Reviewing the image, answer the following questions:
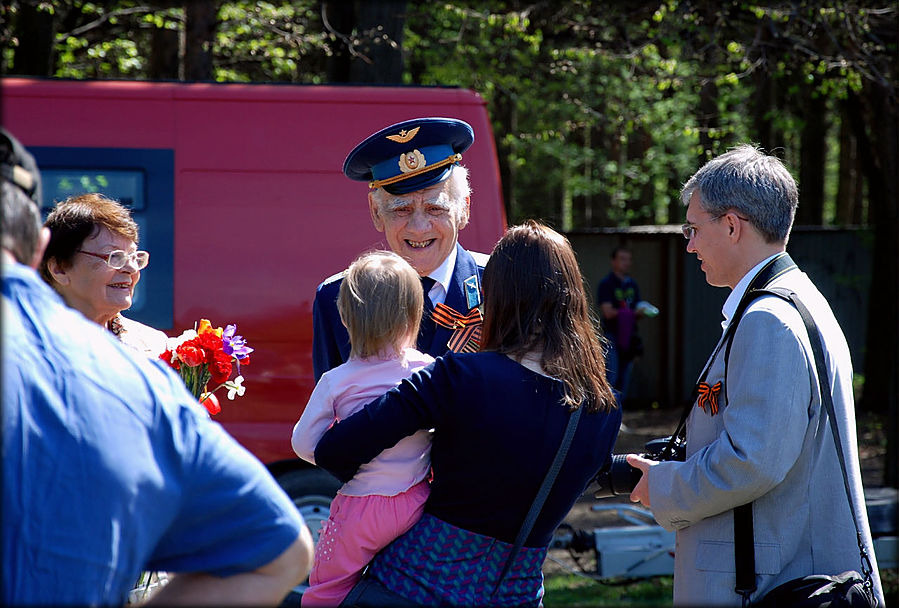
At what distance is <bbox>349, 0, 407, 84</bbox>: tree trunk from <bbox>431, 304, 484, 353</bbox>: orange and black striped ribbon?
516 cm

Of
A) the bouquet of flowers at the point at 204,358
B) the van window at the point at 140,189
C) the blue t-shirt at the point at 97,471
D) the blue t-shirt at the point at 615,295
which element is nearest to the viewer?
the blue t-shirt at the point at 97,471

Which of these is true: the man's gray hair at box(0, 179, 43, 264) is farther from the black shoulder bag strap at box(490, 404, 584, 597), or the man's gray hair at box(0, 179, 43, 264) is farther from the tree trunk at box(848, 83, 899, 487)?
the tree trunk at box(848, 83, 899, 487)

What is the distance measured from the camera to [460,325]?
8.86 ft

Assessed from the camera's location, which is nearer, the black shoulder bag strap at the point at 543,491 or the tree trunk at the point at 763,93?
the black shoulder bag strap at the point at 543,491

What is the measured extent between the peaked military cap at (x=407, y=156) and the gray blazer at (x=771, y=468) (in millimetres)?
1064

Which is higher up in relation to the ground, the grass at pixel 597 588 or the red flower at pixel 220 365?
A: the red flower at pixel 220 365

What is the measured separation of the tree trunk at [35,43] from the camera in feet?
28.6

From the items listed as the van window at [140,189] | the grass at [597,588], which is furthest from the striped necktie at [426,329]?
the van window at [140,189]

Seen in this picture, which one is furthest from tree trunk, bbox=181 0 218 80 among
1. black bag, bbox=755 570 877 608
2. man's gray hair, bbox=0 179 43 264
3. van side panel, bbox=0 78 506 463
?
man's gray hair, bbox=0 179 43 264

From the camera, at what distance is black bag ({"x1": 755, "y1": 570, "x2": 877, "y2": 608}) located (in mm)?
2125

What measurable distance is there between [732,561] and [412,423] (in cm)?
85

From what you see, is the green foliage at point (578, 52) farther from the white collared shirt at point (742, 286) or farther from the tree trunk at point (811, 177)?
the white collared shirt at point (742, 286)

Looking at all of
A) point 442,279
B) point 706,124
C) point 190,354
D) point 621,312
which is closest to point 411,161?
point 442,279

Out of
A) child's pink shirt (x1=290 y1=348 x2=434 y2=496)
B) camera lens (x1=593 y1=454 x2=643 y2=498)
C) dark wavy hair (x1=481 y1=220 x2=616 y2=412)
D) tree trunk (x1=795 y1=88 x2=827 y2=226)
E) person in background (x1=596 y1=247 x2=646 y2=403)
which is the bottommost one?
person in background (x1=596 y1=247 x2=646 y2=403)
